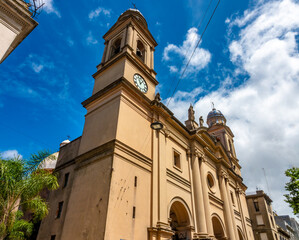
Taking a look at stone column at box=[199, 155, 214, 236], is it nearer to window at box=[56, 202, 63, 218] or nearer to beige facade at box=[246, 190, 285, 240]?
window at box=[56, 202, 63, 218]

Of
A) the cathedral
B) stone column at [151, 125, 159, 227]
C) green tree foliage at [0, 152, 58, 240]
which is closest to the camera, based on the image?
green tree foliage at [0, 152, 58, 240]

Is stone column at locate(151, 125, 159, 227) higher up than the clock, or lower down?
lower down

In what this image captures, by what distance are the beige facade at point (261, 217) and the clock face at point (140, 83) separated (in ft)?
108

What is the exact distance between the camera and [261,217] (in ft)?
125

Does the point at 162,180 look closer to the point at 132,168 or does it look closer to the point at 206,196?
the point at 132,168

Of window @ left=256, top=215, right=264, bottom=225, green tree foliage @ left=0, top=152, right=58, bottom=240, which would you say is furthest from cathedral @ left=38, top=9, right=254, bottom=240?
window @ left=256, top=215, right=264, bottom=225

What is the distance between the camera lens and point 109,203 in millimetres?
11156

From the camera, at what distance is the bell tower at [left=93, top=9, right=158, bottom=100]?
57.0 feet

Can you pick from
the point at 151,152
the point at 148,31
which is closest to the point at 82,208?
the point at 151,152

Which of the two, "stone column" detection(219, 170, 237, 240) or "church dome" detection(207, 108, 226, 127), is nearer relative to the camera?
"stone column" detection(219, 170, 237, 240)

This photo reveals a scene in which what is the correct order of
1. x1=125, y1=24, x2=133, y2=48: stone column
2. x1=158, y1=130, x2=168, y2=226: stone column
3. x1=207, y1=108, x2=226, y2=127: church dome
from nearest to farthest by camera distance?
x1=158, y1=130, x2=168, y2=226: stone column
x1=125, y1=24, x2=133, y2=48: stone column
x1=207, y1=108, x2=226, y2=127: church dome

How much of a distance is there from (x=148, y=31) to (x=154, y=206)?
53.8 ft

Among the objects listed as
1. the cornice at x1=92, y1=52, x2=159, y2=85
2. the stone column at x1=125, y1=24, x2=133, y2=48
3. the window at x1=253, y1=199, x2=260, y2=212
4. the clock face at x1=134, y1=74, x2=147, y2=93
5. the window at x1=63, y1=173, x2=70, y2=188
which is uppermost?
the stone column at x1=125, y1=24, x2=133, y2=48

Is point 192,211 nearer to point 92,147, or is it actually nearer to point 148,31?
point 92,147
